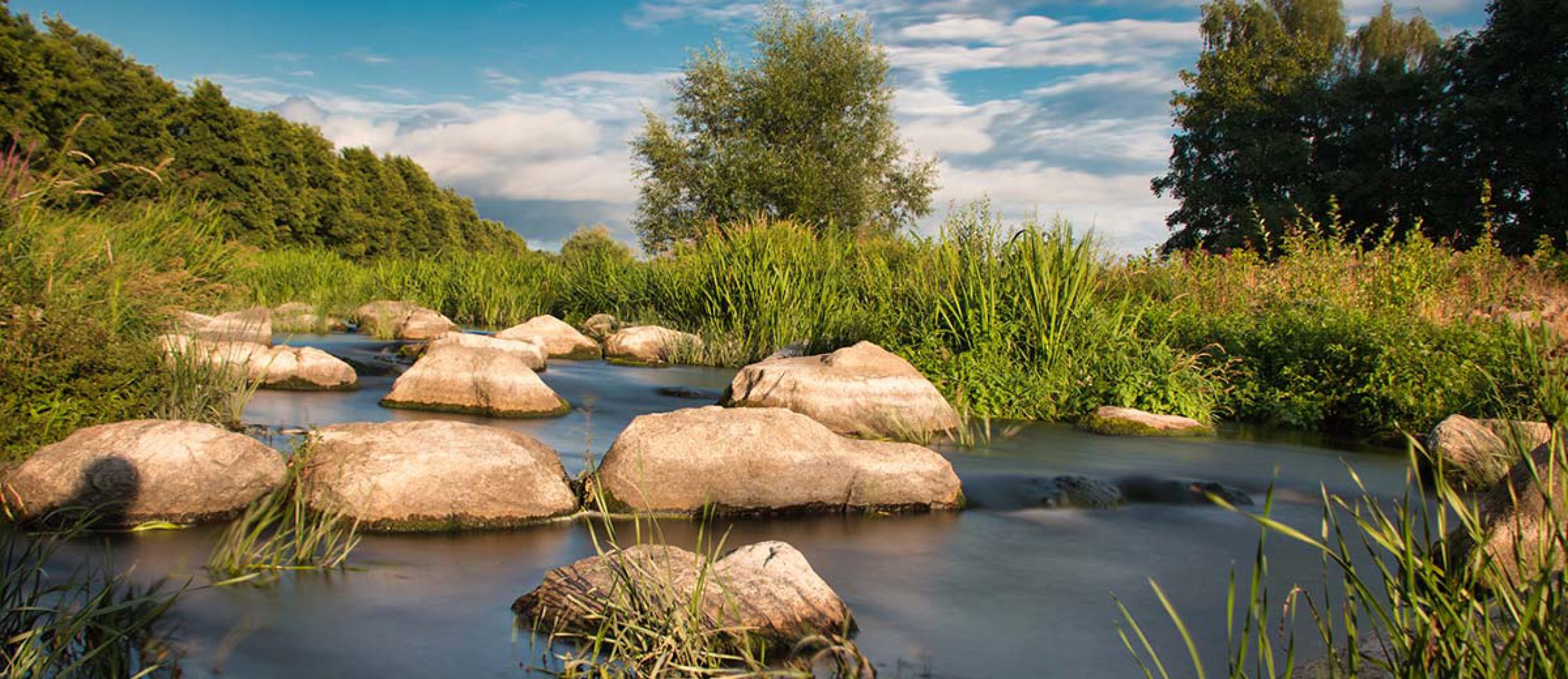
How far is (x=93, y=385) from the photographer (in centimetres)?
698

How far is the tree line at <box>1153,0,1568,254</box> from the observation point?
30531mm

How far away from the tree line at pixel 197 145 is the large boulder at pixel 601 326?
32.5ft

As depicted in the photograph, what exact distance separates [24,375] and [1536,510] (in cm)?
787

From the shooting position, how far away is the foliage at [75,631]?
10.8ft

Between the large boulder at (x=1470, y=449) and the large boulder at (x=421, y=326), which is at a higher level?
the large boulder at (x=421, y=326)

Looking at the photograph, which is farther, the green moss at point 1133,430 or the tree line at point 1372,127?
the tree line at point 1372,127

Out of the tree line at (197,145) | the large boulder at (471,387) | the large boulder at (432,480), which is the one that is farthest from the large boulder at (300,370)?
the tree line at (197,145)

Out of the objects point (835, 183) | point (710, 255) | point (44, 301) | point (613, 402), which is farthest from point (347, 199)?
point (44, 301)

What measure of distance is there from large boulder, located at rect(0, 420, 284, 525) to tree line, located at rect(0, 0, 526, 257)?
2056cm

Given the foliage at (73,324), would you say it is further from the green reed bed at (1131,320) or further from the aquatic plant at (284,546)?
the green reed bed at (1131,320)

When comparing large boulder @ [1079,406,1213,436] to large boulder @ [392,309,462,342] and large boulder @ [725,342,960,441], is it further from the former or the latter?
large boulder @ [392,309,462,342]

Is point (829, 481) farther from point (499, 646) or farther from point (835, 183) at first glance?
point (835, 183)

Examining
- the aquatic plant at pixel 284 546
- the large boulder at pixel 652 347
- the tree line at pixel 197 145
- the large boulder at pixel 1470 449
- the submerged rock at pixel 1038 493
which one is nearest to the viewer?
the aquatic plant at pixel 284 546

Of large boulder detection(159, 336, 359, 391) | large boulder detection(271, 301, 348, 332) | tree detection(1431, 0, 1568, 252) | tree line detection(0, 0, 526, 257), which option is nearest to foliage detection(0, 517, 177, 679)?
large boulder detection(159, 336, 359, 391)
